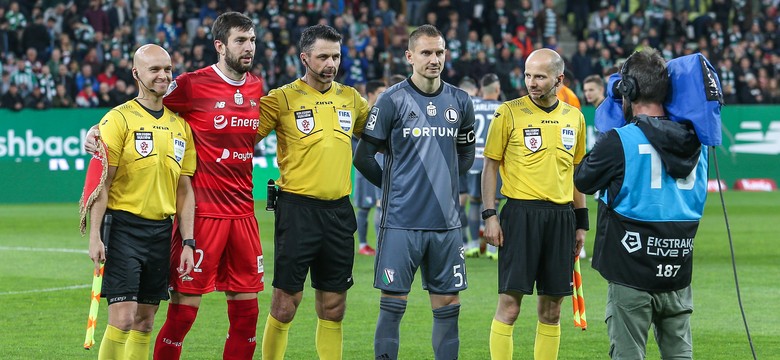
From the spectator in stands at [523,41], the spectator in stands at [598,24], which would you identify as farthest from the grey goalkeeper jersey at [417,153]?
the spectator in stands at [598,24]

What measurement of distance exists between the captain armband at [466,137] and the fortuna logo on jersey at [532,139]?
0.36 m

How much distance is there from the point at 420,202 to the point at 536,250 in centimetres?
87

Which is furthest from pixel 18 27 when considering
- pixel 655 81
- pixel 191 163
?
pixel 655 81

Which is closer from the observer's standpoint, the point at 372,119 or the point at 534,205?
the point at 372,119

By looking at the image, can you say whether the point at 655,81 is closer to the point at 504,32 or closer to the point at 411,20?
the point at 504,32

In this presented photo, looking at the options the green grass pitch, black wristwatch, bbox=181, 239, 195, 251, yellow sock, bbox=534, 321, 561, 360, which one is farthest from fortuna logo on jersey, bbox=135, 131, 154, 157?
yellow sock, bbox=534, 321, 561, 360

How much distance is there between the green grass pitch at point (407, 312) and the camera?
930cm

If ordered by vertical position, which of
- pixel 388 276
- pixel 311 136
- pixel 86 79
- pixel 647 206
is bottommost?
pixel 388 276

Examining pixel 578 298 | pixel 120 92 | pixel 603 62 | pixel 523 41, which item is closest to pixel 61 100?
pixel 120 92

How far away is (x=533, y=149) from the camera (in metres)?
7.89

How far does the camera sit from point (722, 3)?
109 feet

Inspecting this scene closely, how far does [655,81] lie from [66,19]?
24.0 metres

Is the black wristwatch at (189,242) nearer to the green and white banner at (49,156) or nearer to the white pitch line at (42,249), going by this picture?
the white pitch line at (42,249)

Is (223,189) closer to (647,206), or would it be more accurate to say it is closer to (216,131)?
(216,131)
